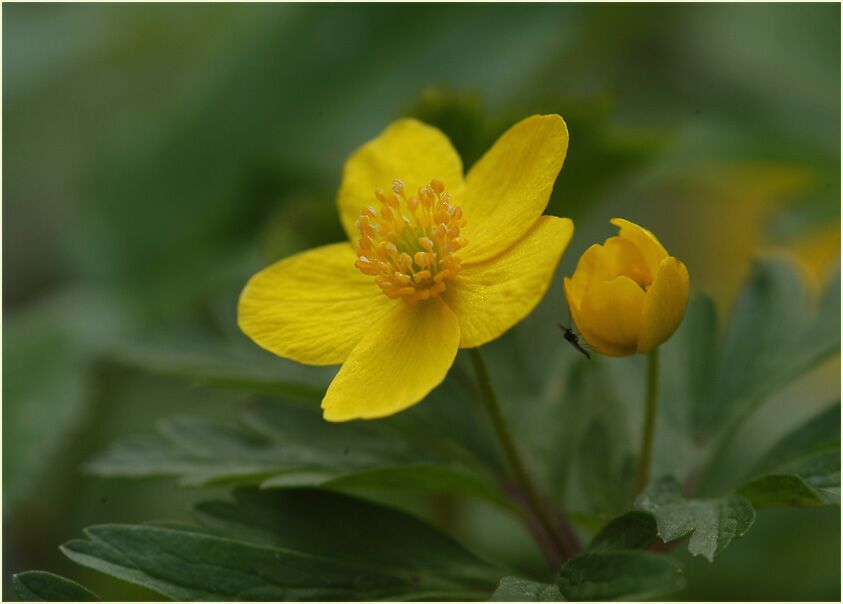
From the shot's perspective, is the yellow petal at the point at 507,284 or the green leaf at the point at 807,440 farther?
the green leaf at the point at 807,440

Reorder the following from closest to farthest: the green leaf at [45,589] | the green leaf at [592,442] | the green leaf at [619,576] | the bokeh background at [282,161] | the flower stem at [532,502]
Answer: the green leaf at [619,576], the green leaf at [45,589], the flower stem at [532,502], the green leaf at [592,442], the bokeh background at [282,161]

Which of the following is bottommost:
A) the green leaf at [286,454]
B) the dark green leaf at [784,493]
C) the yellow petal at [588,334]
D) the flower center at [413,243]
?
the dark green leaf at [784,493]

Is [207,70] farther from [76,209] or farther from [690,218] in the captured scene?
[690,218]

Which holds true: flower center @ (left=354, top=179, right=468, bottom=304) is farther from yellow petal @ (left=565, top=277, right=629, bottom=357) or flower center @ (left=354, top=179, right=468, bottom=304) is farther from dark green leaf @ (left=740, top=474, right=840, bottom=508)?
dark green leaf @ (left=740, top=474, right=840, bottom=508)

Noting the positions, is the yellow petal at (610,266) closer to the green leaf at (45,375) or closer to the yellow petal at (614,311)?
the yellow petal at (614,311)

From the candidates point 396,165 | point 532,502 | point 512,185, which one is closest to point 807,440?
point 532,502

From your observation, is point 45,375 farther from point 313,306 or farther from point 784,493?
point 784,493

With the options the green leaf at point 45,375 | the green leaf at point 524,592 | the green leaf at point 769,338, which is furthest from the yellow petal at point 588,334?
the green leaf at point 45,375
